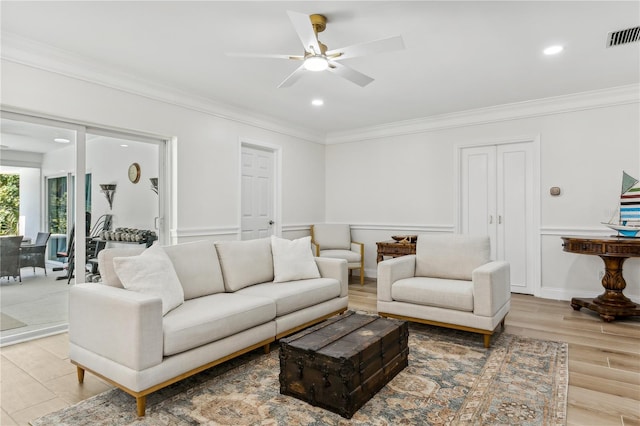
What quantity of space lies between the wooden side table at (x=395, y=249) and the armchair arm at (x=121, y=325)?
12.0 feet

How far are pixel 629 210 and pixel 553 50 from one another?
1958mm

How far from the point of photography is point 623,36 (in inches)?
117

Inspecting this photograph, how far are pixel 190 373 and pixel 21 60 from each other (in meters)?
2.97

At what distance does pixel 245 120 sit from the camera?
16.8 ft

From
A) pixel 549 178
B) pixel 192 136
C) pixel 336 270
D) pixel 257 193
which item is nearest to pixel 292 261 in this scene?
pixel 336 270

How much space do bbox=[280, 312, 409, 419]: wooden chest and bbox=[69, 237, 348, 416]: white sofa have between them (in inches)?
19.3

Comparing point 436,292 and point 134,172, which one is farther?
point 134,172

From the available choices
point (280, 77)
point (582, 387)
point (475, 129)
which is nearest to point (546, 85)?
point (475, 129)

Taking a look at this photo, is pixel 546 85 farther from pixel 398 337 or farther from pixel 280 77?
pixel 398 337

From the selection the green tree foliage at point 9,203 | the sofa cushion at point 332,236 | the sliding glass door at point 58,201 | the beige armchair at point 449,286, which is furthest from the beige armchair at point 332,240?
→ the green tree foliage at point 9,203

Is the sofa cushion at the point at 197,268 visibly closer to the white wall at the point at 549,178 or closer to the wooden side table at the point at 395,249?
the wooden side table at the point at 395,249

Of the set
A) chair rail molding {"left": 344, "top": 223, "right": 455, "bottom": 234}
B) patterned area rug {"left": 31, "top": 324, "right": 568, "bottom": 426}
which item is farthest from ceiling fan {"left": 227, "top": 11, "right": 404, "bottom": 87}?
chair rail molding {"left": 344, "top": 223, "right": 455, "bottom": 234}

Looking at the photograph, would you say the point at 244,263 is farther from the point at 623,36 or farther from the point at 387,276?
the point at 623,36

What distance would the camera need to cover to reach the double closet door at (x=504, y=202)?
4891 mm
